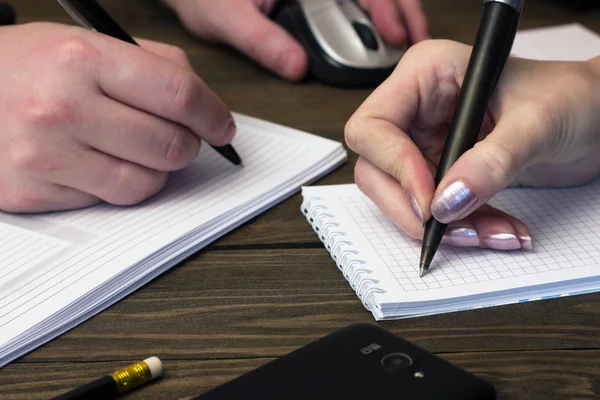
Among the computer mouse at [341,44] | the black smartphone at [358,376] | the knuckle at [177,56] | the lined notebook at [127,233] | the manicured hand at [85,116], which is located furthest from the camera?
the computer mouse at [341,44]

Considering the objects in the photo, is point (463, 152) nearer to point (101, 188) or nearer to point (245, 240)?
point (245, 240)

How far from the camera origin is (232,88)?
94 centimetres

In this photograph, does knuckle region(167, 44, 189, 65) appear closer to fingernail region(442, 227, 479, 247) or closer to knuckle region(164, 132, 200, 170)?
knuckle region(164, 132, 200, 170)

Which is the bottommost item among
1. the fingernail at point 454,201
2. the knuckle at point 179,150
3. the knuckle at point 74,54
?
the knuckle at point 179,150

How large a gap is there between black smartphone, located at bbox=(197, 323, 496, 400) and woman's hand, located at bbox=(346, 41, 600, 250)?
0.13m

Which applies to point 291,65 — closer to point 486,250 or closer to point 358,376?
point 486,250

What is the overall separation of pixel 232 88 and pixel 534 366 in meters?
0.59

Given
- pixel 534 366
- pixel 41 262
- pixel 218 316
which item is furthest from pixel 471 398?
pixel 41 262

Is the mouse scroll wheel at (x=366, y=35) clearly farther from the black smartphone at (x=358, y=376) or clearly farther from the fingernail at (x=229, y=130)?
the black smartphone at (x=358, y=376)

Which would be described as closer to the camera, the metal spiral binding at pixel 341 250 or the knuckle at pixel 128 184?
the metal spiral binding at pixel 341 250

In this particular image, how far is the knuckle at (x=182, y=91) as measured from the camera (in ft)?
2.04

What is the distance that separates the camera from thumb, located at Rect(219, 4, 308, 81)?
0.94 m

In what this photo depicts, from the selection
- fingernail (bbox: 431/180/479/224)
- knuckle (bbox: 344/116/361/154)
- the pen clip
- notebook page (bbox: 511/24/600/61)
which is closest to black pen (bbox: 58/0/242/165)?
the pen clip

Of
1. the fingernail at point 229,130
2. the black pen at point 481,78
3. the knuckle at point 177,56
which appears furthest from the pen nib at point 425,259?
the knuckle at point 177,56
